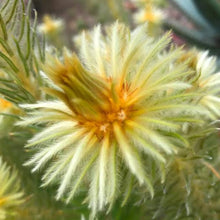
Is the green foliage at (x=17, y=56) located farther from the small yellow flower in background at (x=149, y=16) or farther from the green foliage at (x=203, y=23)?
the green foliage at (x=203, y=23)

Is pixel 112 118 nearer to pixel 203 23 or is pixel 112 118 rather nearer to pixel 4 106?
pixel 4 106

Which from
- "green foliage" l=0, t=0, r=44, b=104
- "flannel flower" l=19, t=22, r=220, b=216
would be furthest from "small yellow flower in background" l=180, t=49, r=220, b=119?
"green foliage" l=0, t=0, r=44, b=104

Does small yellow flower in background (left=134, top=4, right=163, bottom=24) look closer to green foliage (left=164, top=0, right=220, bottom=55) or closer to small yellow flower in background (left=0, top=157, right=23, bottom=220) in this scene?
green foliage (left=164, top=0, right=220, bottom=55)

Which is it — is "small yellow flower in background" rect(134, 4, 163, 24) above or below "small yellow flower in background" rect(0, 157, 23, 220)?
above

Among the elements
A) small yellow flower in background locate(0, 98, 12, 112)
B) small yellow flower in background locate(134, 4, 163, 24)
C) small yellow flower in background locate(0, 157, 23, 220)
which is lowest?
small yellow flower in background locate(0, 157, 23, 220)

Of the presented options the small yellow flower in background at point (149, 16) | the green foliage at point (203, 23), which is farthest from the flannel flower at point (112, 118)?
the green foliage at point (203, 23)

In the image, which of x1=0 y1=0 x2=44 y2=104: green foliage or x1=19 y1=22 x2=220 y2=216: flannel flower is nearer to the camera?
x1=19 y1=22 x2=220 y2=216: flannel flower

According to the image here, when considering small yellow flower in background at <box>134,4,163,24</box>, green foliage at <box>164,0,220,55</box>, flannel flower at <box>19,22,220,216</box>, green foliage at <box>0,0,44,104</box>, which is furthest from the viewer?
green foliage at <box>164,0,220,55</box>

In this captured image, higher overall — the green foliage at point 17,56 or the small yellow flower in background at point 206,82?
the green foliage at point 17,56

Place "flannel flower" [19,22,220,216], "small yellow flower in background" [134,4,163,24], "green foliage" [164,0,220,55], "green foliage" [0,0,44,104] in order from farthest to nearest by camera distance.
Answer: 1. "green foliage" [164,0,220,55]
2. "small yellow flower in background" [134,4,163,24]
3. "green foliage" [0,0,44,104]
4. "flannel flower" [19,22,220,216]
